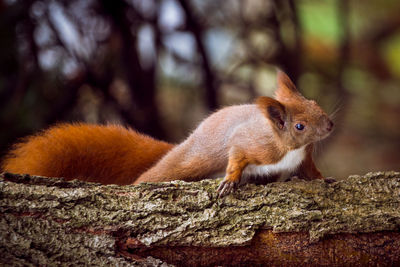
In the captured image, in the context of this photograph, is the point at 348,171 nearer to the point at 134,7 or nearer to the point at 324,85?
the point at 324,85

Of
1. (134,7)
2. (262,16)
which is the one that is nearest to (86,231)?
(134,7)

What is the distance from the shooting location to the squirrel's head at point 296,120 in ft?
5.60

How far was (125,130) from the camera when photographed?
2.17 m

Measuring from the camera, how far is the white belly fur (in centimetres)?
180

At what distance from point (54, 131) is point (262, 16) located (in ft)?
7.15

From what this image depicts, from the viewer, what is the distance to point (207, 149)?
1927 millimetres

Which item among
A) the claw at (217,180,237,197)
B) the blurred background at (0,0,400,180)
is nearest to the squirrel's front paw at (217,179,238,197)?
the claw at (217,180,237,197)

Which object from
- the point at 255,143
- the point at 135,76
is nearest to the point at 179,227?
the point at 255,143

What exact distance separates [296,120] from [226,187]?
38 centimetres

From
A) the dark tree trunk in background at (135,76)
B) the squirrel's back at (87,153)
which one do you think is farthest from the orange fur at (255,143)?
the dark tree trunk in background at (135,76)

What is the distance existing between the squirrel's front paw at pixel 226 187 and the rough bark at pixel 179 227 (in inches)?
1.5

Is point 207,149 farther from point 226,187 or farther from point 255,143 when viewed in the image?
point 226,187

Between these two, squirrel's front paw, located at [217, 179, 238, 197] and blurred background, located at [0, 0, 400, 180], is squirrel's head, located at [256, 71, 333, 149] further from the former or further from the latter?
blurred background, located at [0, 0, 400, 180]

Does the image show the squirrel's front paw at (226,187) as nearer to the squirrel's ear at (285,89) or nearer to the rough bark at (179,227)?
the rough bark at (179,227)
